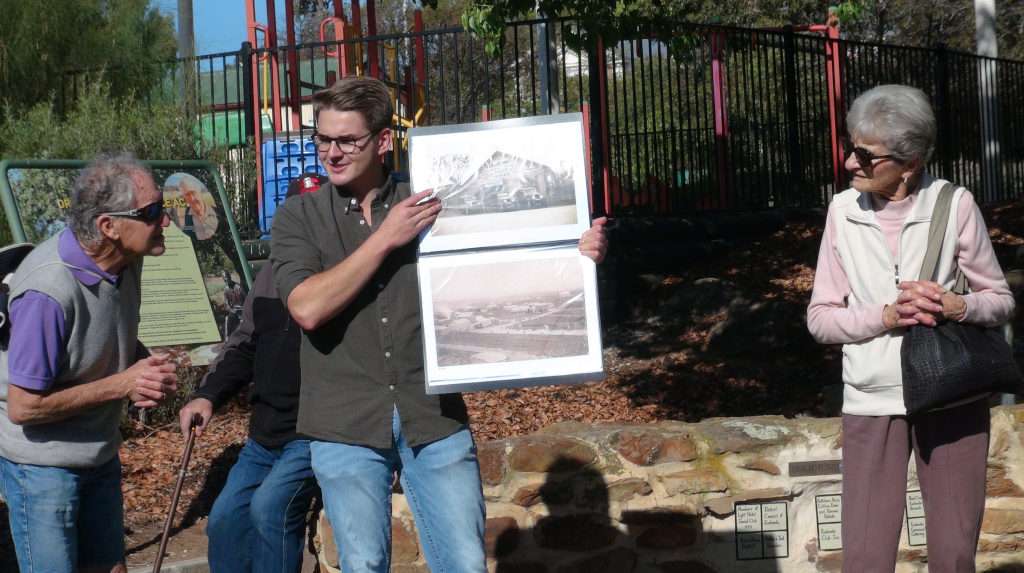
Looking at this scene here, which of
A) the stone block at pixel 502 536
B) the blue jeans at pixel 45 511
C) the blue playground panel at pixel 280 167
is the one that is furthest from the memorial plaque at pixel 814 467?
the blue playground panel at pixel 280 167

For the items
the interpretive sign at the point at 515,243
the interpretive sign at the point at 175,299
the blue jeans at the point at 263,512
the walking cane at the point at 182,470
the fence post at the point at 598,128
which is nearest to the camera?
the interpretive sign at the point at 515,243

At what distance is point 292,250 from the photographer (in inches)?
132

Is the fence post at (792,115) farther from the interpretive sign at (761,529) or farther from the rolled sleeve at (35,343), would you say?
the rolled sleeve at (35,343)

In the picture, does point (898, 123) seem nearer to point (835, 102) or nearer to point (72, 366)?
point (72, 366)

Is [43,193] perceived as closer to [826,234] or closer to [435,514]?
[435,514]

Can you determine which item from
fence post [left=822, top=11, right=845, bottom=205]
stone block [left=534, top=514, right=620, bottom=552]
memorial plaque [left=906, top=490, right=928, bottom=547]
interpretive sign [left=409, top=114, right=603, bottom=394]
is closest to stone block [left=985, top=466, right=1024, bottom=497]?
memorial plaque [left=906, top=490, right=928, bottom=547]

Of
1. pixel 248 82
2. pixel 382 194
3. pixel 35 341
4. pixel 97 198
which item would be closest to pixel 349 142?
pixel 382 194

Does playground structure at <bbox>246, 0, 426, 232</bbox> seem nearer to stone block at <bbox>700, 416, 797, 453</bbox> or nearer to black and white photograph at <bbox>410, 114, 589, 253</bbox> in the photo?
stone block at <bbox>700, 416, 797, 453</bbox>

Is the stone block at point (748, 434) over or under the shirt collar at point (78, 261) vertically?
under

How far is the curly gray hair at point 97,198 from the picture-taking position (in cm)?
346

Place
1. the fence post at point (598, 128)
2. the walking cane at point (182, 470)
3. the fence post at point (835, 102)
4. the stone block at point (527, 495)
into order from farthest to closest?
the fence post at point (835, 102), the fence post at point (598, 128), the stone block at point (527, 495), the walking cane at point (182, 470)

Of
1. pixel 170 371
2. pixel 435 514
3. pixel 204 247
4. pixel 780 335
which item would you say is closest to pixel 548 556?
pixel 435 514

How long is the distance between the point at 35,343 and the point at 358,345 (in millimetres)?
858

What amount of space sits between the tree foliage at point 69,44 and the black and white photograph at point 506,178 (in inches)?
314
